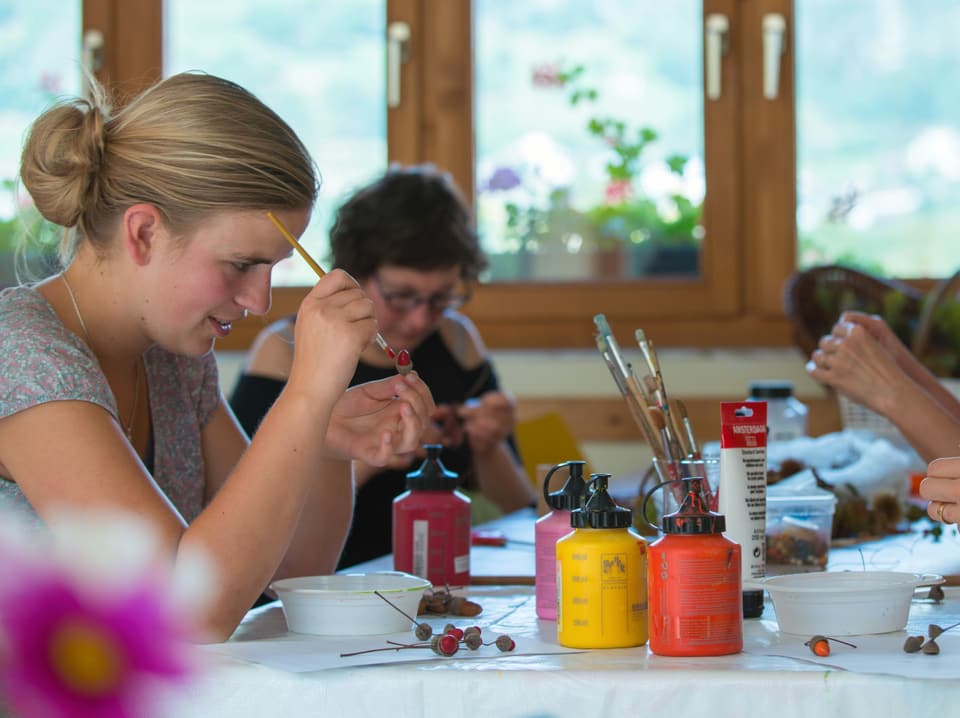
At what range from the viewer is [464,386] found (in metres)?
2.47

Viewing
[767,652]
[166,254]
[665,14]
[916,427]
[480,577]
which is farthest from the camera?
[665,14]

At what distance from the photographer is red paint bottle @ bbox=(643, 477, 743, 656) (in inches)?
34.6

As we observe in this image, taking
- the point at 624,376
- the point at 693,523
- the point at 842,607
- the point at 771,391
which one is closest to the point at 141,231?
the point at 624,376

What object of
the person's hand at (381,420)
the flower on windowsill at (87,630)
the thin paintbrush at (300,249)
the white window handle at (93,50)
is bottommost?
the person's hand at (381,420)

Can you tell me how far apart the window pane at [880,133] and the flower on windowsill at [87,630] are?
306 cm

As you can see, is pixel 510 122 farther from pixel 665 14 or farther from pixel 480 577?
pixel 480 577

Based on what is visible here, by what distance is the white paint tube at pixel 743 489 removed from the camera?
1.10 meters

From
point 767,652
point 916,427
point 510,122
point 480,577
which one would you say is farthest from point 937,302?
point 767,652

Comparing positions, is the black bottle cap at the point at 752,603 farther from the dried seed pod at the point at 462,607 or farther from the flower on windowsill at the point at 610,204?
the flower on windowsill at the point at 610,204

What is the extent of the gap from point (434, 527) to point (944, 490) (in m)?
0.51

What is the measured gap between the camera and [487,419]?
212 cm

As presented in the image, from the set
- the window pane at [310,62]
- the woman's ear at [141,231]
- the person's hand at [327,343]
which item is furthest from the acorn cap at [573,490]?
the window pane at [310,62]

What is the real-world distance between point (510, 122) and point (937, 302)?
4.10ft

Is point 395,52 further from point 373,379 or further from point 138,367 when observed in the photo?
point 138,367
